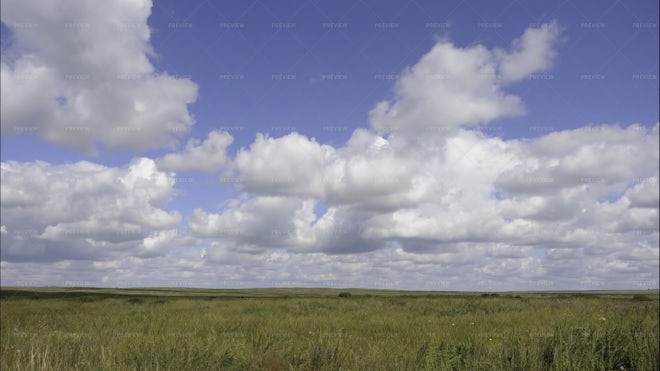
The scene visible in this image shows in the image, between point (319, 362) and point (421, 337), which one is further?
point (421, 337)

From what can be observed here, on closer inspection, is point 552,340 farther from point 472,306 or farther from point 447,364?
point 472,306

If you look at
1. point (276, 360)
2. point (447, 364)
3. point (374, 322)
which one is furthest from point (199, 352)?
point (374, 322)

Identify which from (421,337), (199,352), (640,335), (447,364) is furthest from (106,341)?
(640,335)

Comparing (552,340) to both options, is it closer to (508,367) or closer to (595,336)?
(595,336)

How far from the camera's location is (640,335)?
23.7ft

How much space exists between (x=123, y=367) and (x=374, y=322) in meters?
10.2

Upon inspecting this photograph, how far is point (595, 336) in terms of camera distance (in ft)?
23.0

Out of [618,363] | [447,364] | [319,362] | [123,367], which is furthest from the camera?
[618,363]

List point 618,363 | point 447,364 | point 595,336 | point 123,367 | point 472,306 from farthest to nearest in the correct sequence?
point 472,306 < point 595,336 < point 618,363 < point 447,364 < point 123,367

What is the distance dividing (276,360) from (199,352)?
0.99 m

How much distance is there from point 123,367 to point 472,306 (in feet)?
63.4

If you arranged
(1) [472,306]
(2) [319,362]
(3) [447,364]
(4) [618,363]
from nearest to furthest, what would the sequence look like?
(3) [447,364]
(2) [319,362]
(4) [618,363]
(1) [472,306]

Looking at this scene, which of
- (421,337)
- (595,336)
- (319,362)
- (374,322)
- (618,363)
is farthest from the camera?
(374,322)

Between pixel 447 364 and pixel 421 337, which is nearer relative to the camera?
pixel 447 364
